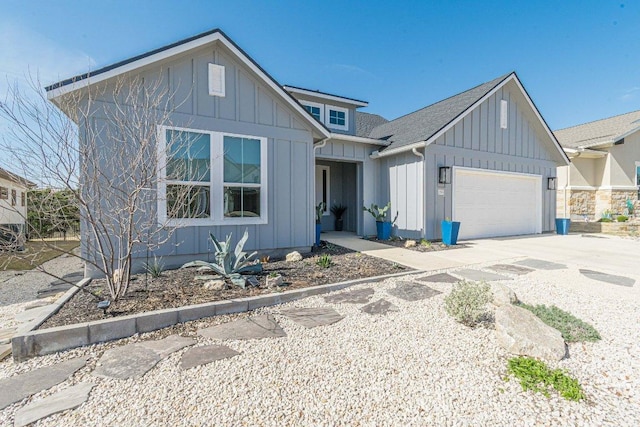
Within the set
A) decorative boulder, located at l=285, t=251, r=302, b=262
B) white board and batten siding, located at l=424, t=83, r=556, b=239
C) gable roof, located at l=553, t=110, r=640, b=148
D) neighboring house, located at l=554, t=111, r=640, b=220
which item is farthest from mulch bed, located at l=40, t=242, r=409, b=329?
gable roof, located at l=553, t=110, r=640, b=148

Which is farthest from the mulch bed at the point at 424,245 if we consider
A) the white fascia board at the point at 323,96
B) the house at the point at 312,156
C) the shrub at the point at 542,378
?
the white fascia board at the point at 323,96

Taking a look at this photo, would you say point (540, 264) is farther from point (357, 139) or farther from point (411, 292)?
point (357, 139)

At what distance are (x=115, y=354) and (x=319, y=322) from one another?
196cm

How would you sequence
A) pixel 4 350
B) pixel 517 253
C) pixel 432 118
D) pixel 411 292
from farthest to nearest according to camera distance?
pixel 432 118 < pixel 517 253 < pixel 411 292 < pixel 4 350

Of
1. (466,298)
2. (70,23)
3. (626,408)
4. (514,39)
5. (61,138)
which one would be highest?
(514,39)

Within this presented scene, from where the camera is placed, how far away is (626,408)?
1.92 m

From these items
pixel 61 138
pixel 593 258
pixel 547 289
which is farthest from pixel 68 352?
pixel 593 258

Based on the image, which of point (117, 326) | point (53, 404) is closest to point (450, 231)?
point (117, 326)

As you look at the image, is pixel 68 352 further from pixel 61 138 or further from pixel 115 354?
pixel 61 138

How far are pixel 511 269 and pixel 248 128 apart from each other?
5.94m

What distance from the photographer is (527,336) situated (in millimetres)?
2592

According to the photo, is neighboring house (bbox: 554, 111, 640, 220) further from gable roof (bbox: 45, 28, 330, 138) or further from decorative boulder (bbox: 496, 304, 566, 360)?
decorative boulder (bbox: 496, 304, 566, 360)

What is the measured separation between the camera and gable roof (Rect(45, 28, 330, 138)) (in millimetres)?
4535

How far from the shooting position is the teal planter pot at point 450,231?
815 centimetres
